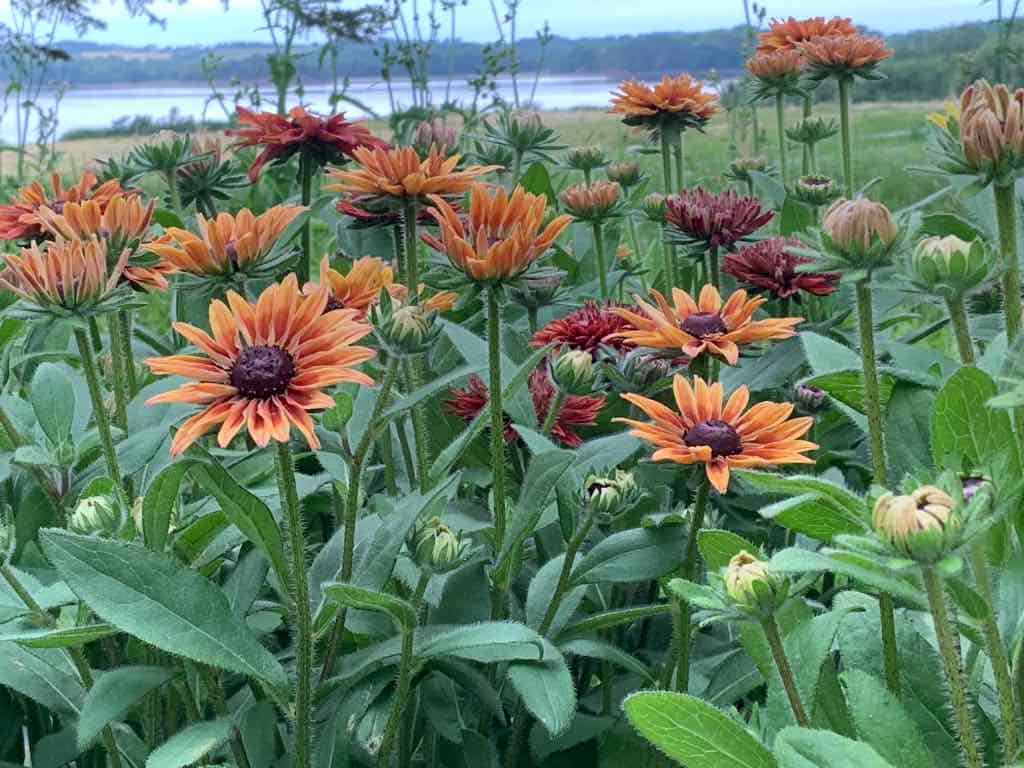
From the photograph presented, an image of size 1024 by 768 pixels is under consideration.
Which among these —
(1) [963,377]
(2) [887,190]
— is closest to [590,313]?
(1) [963,377]

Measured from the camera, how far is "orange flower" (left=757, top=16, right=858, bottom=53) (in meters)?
1.91

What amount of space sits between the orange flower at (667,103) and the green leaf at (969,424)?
3.22 feet

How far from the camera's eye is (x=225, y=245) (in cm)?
101

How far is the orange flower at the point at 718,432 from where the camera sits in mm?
909

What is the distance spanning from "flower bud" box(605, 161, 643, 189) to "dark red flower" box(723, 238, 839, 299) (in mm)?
671

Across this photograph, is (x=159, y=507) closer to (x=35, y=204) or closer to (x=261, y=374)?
(x=261, y=374)

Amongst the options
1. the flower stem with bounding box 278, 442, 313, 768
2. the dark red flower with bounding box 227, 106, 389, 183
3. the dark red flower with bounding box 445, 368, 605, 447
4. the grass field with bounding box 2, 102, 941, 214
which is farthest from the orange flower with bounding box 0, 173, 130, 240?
the grass field with bounding box 2, 102, 941, 214

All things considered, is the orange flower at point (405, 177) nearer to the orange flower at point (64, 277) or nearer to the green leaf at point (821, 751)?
the orange flower at point (64, 277)

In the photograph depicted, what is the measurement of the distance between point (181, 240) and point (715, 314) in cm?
46

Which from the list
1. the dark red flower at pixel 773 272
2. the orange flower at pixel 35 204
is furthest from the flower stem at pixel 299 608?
the dark red flower at pixel 773 272

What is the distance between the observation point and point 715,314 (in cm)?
112

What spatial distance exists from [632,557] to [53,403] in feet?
1.70

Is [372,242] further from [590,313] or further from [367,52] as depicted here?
[367,52]

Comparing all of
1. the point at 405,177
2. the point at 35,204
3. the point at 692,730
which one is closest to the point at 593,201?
the point at 405,177
